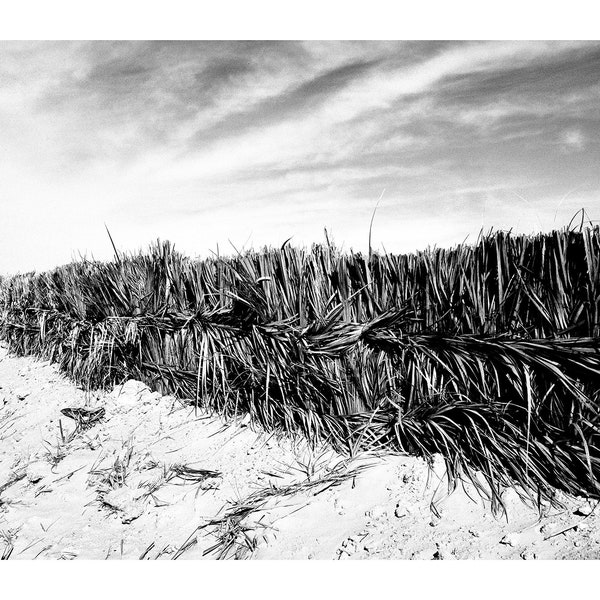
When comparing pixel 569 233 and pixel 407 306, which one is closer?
pixel 569 233

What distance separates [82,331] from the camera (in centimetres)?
410

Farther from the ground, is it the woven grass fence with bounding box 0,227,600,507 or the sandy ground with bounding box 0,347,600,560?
the woven grass fence with bounding box 0,227,600,507

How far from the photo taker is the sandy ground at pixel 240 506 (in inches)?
→ 69.7

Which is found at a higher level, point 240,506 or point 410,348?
point 410,348

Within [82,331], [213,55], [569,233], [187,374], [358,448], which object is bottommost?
[358,448]

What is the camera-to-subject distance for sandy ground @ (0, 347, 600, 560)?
177 cm

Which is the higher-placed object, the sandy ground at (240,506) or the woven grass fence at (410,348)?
the woven grass fence at (410,348)

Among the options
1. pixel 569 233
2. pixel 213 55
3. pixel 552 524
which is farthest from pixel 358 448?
pixel 213 55

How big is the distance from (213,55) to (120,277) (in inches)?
78.0

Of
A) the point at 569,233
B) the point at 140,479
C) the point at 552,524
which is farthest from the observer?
the point at 140,479

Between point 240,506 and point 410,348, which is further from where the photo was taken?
point 410,348

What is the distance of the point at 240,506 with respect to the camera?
2.09 metres

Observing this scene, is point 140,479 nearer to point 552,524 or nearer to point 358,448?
point 358,448

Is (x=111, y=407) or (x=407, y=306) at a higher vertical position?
(x=407, y=306)
